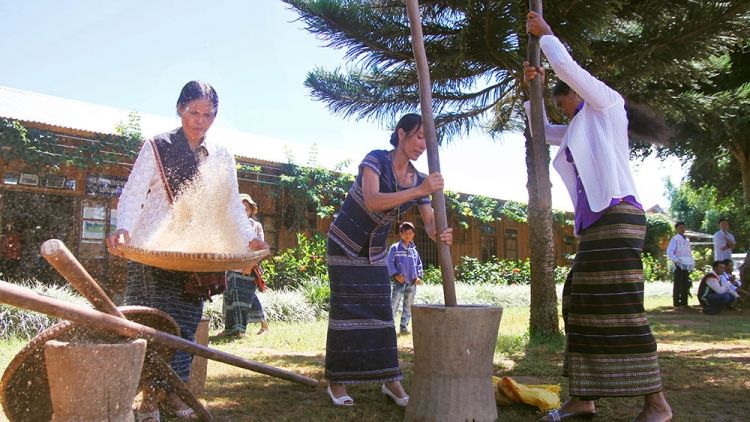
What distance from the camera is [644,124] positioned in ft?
9.31

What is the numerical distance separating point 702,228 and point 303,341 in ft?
153

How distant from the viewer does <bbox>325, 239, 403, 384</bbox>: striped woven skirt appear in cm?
296

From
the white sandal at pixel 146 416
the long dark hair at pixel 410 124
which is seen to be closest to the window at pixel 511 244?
the long dark hair at pixel 410 124

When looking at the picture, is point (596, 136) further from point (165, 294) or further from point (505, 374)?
point (165, 294)

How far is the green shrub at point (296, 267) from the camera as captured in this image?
351 inches

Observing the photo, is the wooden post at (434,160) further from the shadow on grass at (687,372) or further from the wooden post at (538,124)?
the shadow on grass at (687,372)

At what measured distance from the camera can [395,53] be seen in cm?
546

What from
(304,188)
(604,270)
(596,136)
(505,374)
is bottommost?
(505,374)

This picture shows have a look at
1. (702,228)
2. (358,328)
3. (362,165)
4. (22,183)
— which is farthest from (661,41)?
(702,228)

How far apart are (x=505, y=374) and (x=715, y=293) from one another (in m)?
7.66

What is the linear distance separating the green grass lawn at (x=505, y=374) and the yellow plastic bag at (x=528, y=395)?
5cm

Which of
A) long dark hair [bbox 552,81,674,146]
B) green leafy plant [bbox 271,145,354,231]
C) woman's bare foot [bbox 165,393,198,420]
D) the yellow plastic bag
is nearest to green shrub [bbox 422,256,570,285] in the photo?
green leafy plant [bbox 271,145,354,231]

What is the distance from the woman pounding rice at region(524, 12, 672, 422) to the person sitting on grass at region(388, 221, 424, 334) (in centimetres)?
445

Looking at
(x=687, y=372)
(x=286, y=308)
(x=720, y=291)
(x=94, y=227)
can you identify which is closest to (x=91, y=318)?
(x=687, y=372)
